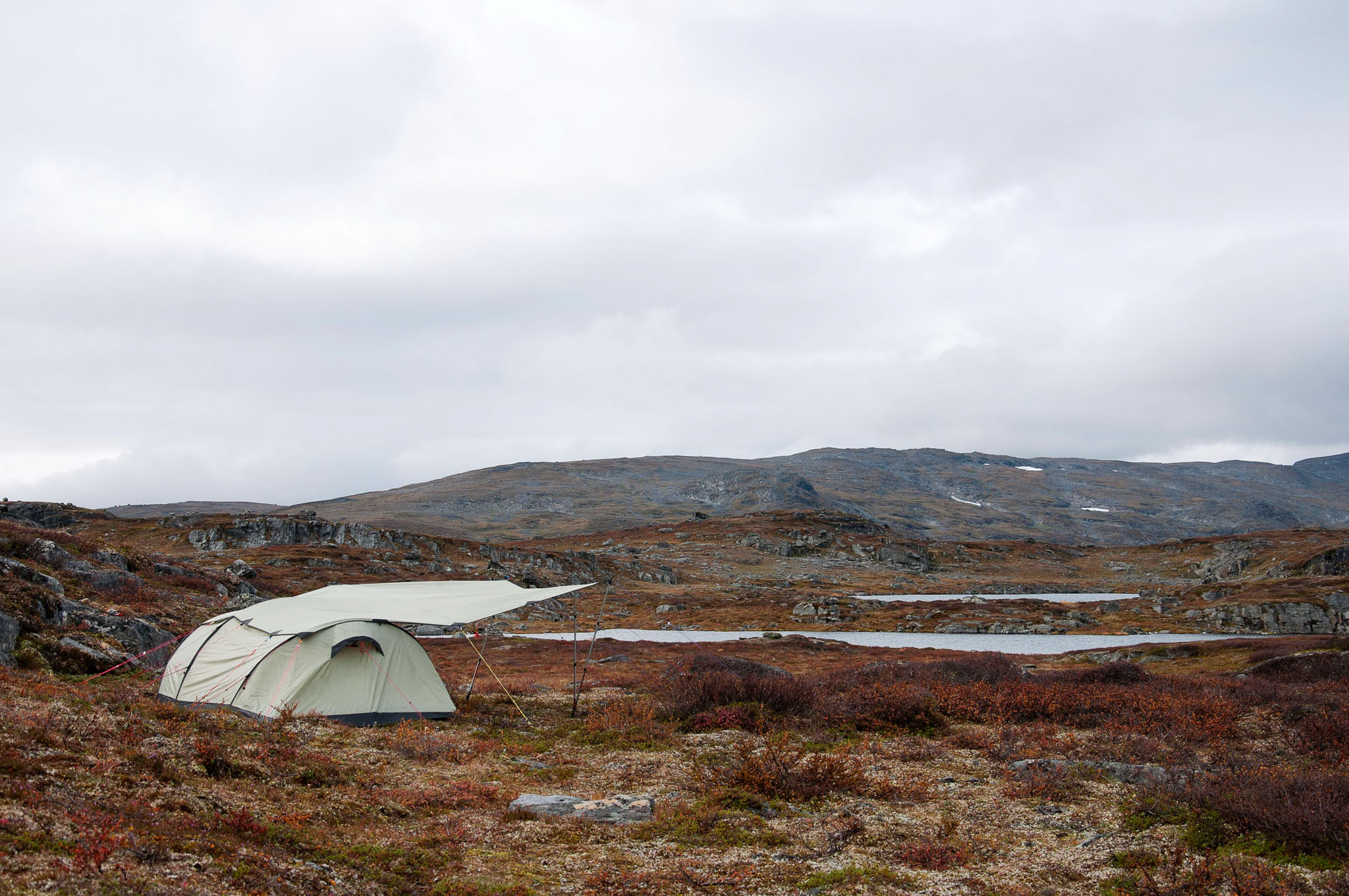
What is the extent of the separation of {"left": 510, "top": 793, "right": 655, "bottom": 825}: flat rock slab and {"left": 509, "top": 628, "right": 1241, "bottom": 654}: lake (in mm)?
45615

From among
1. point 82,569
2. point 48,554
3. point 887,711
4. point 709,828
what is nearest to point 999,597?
point 887,711

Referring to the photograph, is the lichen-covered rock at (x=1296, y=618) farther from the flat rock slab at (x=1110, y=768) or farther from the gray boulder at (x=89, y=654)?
the gray boulder at (x=89, y=654)

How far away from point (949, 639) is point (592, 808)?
210ft

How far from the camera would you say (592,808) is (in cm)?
1350

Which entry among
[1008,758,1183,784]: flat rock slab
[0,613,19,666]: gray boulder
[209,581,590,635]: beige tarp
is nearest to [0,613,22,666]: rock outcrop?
[0,613,19,666]: gray boulder

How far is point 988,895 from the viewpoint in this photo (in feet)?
32.5

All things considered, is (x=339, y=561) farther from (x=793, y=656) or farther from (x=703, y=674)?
(x=703, y=674)

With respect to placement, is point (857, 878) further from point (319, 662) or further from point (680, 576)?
point (680, 576)

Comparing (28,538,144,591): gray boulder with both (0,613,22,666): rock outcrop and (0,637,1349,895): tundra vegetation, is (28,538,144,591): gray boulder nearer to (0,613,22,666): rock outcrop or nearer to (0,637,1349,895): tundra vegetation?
(0,637,1349,895): tundra vegetation

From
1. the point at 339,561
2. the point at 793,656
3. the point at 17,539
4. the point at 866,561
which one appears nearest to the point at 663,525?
the point at 866,561

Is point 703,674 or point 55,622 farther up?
point 55,622

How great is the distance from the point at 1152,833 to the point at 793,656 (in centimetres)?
4048

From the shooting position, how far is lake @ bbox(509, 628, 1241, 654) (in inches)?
2438

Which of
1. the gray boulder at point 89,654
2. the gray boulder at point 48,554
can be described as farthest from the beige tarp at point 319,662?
the gray boulder at point 48,554
